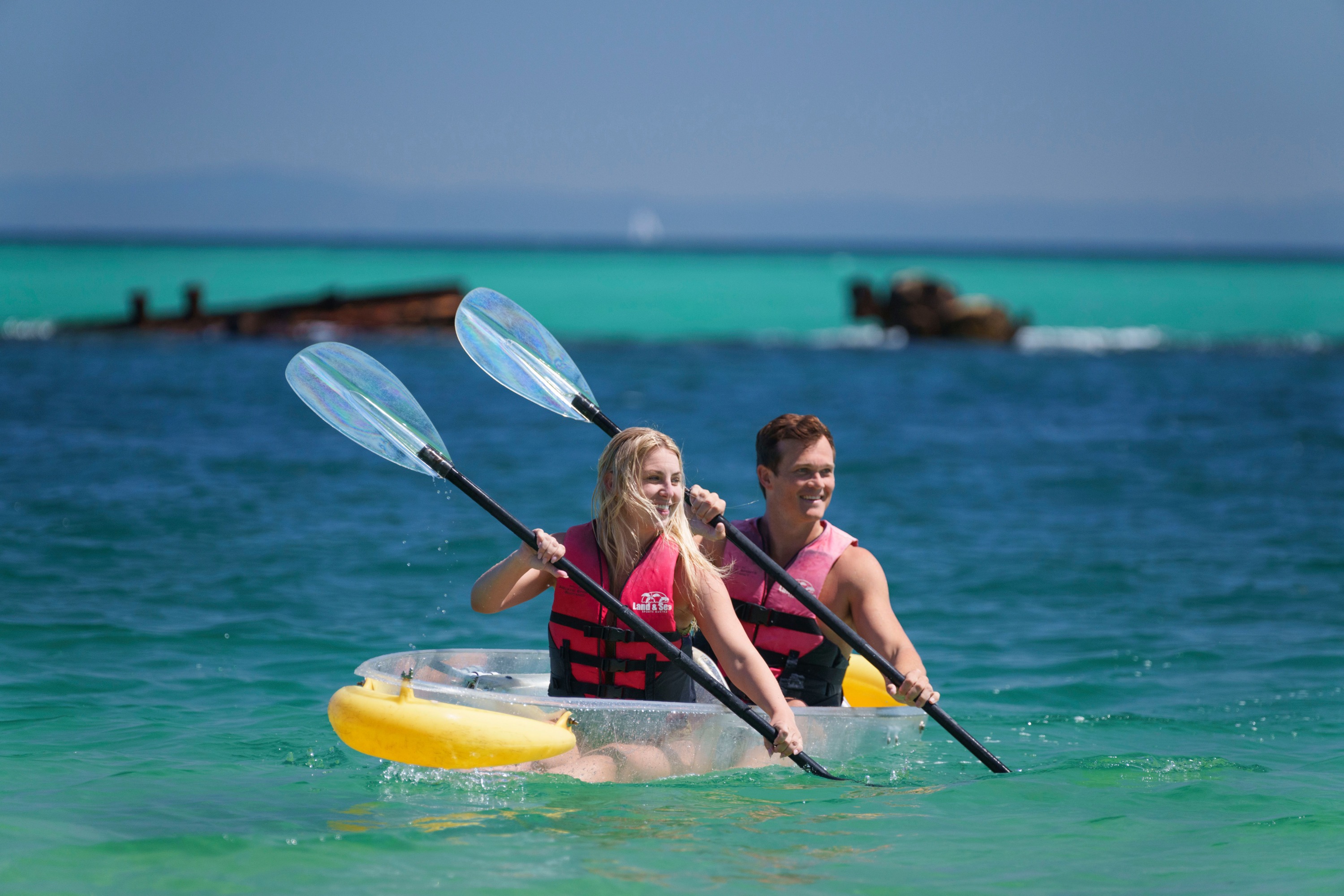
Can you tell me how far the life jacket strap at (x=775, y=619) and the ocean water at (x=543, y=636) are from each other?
1.65 ft

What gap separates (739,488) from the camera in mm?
11555

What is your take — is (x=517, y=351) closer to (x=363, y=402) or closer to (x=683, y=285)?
(x=363, y=402)

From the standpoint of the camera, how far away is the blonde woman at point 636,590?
4293 mm

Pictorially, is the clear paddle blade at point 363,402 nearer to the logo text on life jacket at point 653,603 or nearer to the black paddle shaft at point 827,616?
the black paddle shaft at point 827,616

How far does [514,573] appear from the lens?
14.0 ft

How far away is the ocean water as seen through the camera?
4.04 metres

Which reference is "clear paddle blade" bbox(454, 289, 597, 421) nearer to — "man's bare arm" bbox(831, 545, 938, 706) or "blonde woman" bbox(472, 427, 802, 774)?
"blonde woman" bbox(472, 427, 802, 774)

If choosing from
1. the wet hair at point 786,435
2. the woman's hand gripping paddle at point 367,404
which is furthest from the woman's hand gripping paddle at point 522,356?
the wet hair at point 786,435

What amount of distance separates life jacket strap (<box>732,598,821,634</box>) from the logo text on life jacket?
18.2 inches

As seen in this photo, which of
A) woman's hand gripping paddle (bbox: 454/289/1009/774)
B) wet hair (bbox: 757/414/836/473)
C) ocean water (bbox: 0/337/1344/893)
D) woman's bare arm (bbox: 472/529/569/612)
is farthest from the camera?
woman's hand gripping paddle (bbox: 454/289/1009/774)

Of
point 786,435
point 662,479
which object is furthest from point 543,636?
point 662,479

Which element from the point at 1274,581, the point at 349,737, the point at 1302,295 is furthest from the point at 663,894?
the point at 1302,295

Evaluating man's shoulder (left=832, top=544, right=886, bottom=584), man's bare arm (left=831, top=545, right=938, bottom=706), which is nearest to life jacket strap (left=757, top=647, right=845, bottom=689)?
man's bare arm (left=831, top=545, right=938, bottom=706)

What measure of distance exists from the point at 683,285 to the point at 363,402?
64033 millimetres
